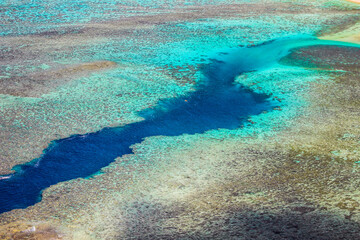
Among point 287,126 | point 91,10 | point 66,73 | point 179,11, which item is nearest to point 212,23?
point 179,11

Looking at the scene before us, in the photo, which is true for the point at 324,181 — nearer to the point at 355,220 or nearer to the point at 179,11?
the point at 355,220

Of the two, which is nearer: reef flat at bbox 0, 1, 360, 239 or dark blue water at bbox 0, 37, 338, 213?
reef flat at bbox 0, 1, 360, 239

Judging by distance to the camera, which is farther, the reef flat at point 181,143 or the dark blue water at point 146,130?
the dark blue water at point 146,130

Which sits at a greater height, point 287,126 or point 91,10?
point 91,10
